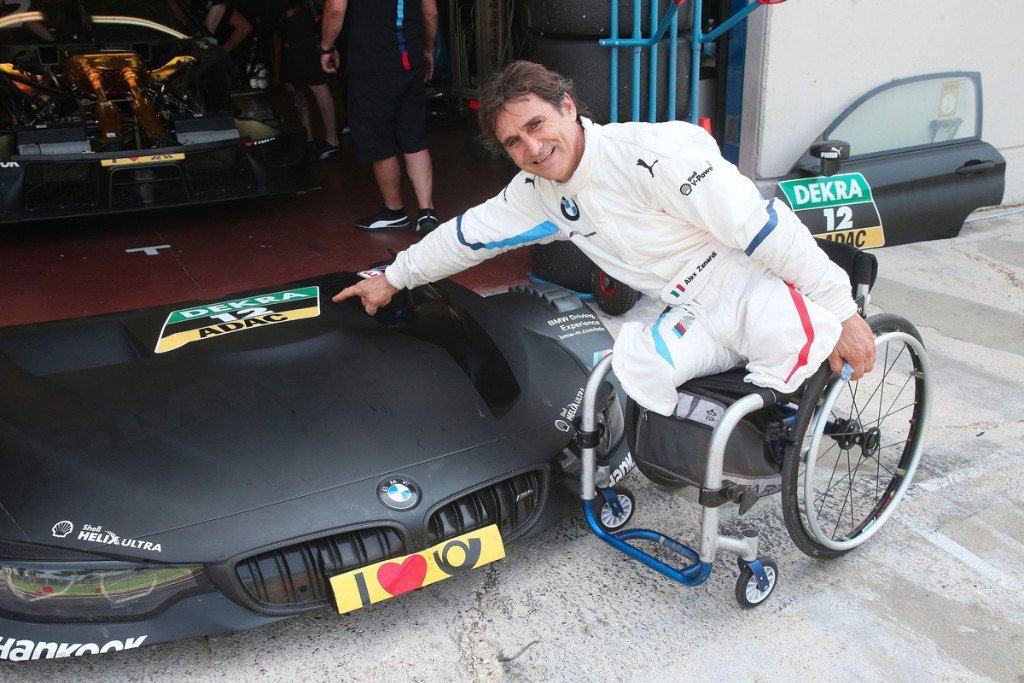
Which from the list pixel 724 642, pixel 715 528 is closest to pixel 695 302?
pixel 715 528

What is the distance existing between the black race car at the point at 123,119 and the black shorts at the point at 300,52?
3.10 feet

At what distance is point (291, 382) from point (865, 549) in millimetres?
1567

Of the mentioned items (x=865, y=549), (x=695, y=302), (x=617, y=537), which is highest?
(x=695, y=302)

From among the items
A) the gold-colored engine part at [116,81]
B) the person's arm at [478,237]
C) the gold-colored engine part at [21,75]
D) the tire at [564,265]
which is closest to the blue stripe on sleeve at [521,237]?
the person's arm at [478,237]

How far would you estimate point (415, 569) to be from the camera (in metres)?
1.89

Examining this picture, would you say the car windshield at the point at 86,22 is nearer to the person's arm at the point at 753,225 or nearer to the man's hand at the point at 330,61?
the man's hand at the point at 330,61

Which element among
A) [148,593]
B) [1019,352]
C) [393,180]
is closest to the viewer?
[148,593]

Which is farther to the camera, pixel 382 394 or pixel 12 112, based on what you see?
pixel 12 112

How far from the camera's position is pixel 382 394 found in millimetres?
2125

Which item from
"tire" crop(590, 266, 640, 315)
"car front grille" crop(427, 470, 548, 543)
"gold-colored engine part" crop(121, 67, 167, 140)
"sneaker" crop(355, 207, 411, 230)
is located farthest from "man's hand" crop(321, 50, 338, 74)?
"car front grille" crop(427, 470, 548, 543)

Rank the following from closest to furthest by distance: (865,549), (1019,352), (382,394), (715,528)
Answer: (715,528), (382,394), (865,549), (1019,352)

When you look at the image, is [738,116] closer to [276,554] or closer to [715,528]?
[715,528]

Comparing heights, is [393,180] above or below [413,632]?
above

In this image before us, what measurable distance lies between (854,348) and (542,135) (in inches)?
32.7
